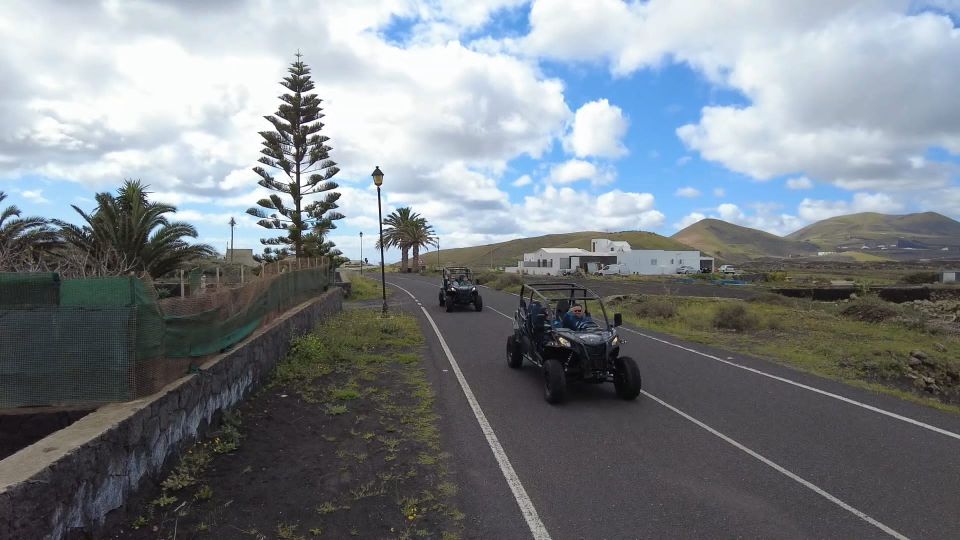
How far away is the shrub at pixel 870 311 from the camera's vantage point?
2242 centimetres

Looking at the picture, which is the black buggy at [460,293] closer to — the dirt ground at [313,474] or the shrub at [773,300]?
the dirt ground at [313,474]

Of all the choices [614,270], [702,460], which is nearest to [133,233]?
[702,460]

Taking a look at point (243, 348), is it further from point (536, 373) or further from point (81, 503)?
point (536, 373)

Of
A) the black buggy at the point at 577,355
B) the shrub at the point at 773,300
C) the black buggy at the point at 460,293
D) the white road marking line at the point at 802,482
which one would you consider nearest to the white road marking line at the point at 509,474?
the black buggy at the point at 577,355

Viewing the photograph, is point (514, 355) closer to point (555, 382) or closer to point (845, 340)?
point (555, 382)

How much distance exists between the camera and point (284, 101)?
32688 mm

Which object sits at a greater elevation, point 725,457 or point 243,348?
point 243,348

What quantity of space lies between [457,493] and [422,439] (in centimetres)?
168

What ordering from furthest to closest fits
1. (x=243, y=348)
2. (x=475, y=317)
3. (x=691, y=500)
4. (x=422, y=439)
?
(x=475, y=317)
(x=243, y=348)
(x=422, y=439)
(x=691, y=500)

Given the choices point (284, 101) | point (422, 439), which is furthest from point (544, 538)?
point (284, 101)

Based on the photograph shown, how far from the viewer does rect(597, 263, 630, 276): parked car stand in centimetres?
7796

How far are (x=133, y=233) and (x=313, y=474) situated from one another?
16005mm

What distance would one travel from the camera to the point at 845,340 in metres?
17.0

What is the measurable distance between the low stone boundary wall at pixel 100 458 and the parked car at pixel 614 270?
7221 cm
